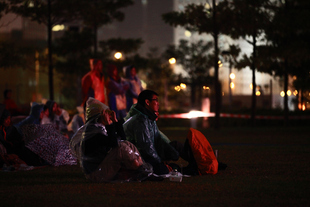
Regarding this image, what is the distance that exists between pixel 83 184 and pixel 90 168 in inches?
12.3

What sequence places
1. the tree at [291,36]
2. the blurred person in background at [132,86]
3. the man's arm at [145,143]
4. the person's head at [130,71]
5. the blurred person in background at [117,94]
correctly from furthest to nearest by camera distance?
the tree at [291,36] < the person's head at [130,71] < the blurred person in background at [132,86] < the blurred person in background at [117,94] < the man's arm at [145,143]

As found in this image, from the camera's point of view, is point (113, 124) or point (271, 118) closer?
point (113, 124)

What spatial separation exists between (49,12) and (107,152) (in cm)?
1832

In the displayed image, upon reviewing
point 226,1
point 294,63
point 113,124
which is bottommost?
point 113,124

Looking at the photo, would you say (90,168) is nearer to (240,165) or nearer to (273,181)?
(273,181)

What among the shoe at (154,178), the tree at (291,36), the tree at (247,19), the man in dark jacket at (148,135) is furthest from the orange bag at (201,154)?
the tree at (291,36)

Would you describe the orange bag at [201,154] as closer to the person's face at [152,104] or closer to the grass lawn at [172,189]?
the grass lawn at [172,189]

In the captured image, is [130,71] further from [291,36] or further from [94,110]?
[291,36]

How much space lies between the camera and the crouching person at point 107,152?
8.85m

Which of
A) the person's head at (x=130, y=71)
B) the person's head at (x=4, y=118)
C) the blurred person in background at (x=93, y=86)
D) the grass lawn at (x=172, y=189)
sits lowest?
the grass lawn at (x=172, y=189)

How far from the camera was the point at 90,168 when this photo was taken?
9.07 meters

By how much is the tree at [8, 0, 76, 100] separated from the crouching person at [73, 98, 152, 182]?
17.9m

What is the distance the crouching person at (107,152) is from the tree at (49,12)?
1788cm

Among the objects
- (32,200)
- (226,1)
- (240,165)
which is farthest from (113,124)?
(226,1)
